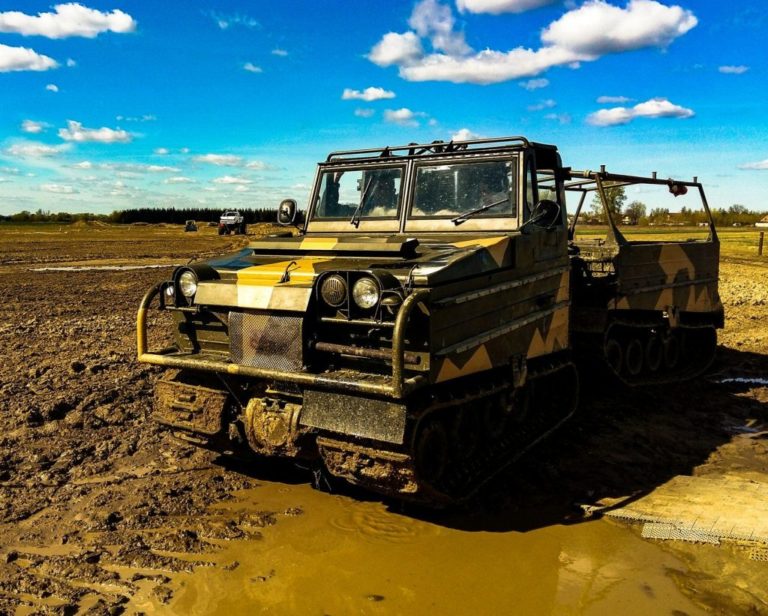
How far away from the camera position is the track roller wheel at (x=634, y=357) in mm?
9117

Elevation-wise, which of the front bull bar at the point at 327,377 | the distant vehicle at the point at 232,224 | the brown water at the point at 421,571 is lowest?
the brown water at the point at 421,571

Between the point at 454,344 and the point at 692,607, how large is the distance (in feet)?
6.94

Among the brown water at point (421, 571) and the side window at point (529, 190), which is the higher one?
the side window at point (529, 190)

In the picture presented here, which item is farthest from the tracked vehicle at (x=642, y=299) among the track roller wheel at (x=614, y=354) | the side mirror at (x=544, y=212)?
the side mirror at (x=544, y=212)

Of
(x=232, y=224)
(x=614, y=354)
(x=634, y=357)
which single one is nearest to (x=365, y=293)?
(x=614, y=354)

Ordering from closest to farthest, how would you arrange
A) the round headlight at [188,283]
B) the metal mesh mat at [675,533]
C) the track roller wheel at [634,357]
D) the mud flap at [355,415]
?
the mud flap at [355,415]
the metal mesh mat at [675,533]
the round headlight at [188,283]
the track roller wheel at [634,357]

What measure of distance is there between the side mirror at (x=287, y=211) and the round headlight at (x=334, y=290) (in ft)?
9.38

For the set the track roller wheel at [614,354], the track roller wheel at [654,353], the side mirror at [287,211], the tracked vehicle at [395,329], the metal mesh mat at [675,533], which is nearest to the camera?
the tracked vehicle at [395,329]

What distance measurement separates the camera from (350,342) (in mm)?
5051

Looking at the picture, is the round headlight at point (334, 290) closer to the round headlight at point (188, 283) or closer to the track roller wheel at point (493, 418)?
the round headlight at point (188, 283)

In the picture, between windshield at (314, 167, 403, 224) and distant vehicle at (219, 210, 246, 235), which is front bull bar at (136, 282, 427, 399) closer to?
windshield at (314, 167, 403, 224)

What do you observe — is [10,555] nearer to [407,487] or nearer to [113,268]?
[407,487]

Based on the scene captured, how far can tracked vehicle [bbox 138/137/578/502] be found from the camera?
15.8 feet

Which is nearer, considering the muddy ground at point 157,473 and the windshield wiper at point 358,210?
the muddy ground at point 157,473
